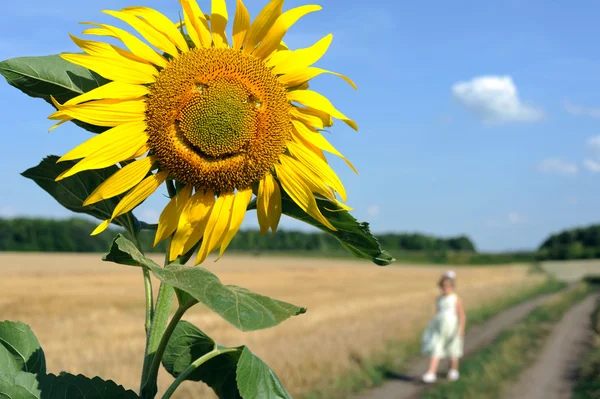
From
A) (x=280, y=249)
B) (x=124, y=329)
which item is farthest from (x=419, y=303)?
(x=280, y=249)

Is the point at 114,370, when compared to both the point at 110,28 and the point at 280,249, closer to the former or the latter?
the point at 110,28

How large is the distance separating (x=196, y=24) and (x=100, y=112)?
25 cm

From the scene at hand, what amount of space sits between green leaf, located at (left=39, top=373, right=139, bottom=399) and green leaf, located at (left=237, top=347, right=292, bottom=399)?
0.67 ft

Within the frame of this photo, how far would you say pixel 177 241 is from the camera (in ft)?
4.28

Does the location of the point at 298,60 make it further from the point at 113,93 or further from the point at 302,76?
the point at 113,93

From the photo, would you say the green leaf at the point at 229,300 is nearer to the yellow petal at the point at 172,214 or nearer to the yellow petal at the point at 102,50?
the yellow petal at the point at 172,214

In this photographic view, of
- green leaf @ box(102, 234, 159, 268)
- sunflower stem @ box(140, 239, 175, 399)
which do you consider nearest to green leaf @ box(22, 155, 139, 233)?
sunflower stem @ box(140, 239, 175, 399)

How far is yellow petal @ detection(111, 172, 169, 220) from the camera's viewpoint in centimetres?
129

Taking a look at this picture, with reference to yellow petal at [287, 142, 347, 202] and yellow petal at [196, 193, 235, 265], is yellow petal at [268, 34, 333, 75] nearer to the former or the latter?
yellow petal at [287, 142, 347, 202]

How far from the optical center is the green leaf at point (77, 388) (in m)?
1.23

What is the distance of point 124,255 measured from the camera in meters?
1.11

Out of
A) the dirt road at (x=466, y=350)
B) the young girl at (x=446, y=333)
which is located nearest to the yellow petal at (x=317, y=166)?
the dirt road at (x=466, y=350)

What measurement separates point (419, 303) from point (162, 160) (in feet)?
96.2

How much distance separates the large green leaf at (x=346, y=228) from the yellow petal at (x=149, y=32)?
345 millimetres
